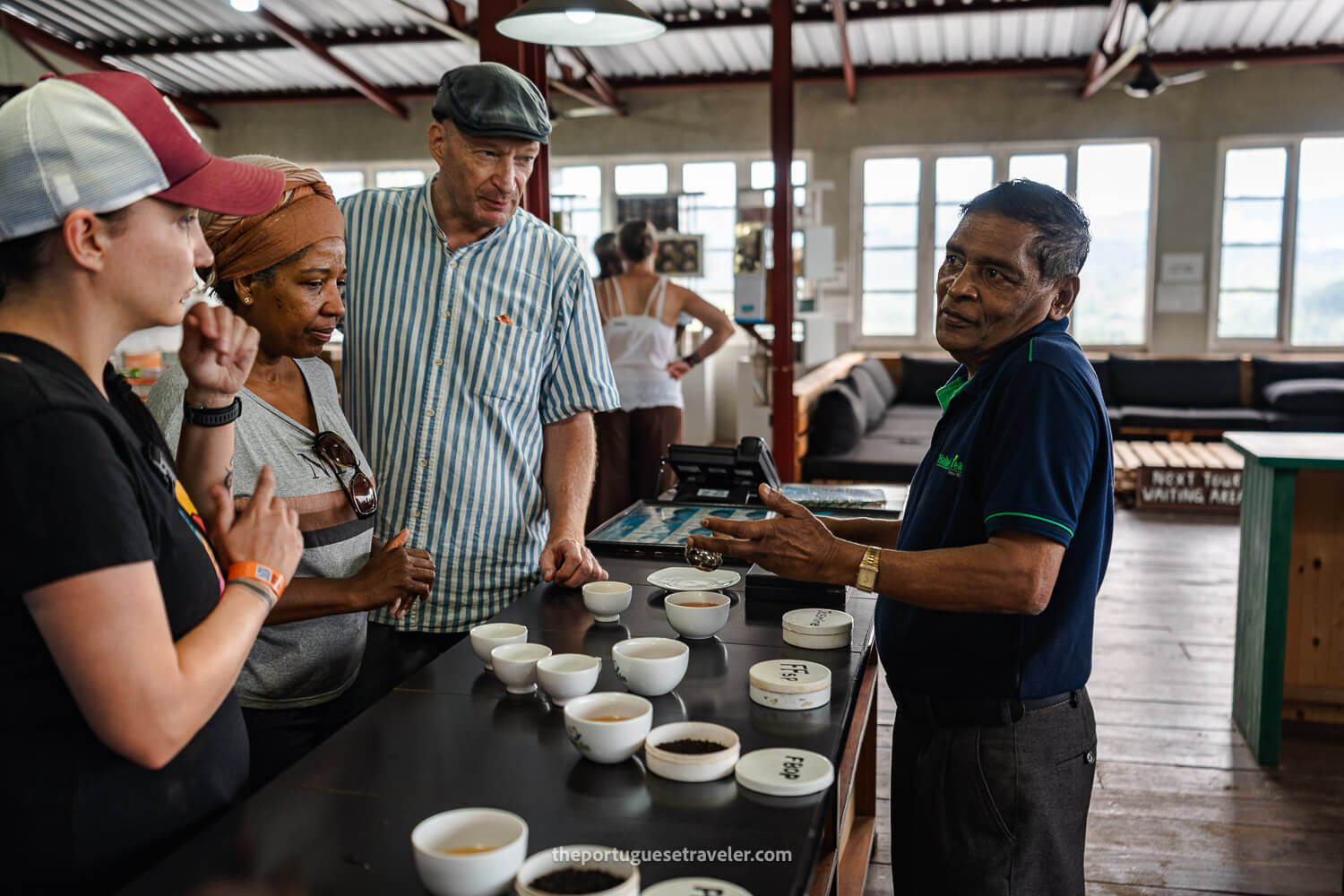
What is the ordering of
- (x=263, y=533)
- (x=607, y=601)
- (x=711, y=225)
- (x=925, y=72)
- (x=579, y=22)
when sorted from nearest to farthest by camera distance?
(x=263, y=533) → (x=607, y=601) → (x=579, y=22) → (x=925, y=72) → (x=711, y=225)

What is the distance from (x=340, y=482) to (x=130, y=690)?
2.77 ft

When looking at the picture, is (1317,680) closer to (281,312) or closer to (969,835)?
(969,835)

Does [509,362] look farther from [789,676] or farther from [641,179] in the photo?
[641,179]

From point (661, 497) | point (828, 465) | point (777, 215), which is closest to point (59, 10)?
point (777, 215)

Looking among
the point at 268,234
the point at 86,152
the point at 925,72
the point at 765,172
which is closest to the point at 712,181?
the point at 765,172

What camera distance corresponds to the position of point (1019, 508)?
1.49m

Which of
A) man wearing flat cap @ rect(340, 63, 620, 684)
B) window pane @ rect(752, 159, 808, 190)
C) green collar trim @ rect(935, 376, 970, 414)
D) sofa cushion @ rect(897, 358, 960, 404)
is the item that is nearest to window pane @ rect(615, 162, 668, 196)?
window pane @ rect(752, 159, 808, 190)

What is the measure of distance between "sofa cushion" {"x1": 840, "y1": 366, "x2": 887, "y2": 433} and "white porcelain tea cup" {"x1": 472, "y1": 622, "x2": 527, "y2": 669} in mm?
6725

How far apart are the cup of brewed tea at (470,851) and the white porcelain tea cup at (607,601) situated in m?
0.74

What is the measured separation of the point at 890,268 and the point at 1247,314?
11.8 ft

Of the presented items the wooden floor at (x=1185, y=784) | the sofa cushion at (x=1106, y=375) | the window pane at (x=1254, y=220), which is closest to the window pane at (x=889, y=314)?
the sofa cushion at (x=1106, y=375)

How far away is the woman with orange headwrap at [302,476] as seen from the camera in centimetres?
168

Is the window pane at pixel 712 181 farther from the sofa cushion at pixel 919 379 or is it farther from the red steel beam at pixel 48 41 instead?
the red steel beam at pixel 48 41

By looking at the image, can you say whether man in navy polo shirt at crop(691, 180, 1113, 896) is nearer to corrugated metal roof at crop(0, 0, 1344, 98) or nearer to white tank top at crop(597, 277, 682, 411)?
white tank top at crop(597, 277, 682, 411)
